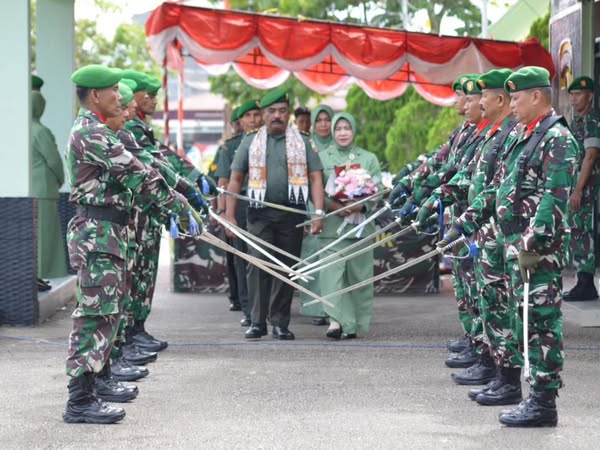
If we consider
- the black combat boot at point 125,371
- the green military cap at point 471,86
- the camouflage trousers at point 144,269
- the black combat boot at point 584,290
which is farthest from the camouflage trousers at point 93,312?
the black combat boot at point 584,290

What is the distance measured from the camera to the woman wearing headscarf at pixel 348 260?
1049 centimetres

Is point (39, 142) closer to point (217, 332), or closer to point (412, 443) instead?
point (217, 332)

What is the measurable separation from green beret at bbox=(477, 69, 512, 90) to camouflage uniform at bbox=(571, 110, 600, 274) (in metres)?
4.67

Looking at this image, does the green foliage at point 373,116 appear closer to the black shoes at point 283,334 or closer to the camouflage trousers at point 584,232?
the camouflage trousers at point 584,232

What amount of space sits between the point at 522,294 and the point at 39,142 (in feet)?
24.3

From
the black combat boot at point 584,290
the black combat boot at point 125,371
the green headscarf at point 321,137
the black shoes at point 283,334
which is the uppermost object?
the green headscarf at point 321,137

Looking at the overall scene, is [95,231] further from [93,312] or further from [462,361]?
[462,361]

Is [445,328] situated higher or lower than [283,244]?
lower

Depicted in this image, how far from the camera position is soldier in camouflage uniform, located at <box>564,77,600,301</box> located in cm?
1216

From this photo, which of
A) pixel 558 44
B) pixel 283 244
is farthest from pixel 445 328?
pixel 558 44

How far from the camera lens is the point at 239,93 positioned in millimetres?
32625

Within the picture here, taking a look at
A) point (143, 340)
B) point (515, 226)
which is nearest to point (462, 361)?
point (515, 226)

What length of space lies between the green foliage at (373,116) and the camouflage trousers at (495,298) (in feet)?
80.0

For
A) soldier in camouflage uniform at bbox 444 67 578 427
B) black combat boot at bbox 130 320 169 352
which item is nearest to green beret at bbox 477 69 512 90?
soldier in camouflage uniform at bbox 444 67 578 427
